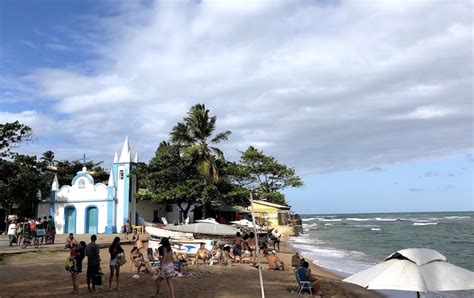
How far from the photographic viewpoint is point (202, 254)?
1675 centimetres

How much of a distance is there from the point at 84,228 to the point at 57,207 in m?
2.70

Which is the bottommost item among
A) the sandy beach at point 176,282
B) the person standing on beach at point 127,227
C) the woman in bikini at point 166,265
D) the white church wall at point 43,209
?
the sandy beach at point 176,282

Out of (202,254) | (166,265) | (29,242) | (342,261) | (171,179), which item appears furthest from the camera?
(171,179)

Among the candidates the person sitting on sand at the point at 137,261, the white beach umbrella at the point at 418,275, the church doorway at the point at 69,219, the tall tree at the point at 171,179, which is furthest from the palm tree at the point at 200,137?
the white beach umbrella at the point at 418,275

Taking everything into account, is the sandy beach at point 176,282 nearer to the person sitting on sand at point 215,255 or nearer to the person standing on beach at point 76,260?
the person standing on beach at point 76,260

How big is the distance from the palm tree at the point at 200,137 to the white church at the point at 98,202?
371 cm

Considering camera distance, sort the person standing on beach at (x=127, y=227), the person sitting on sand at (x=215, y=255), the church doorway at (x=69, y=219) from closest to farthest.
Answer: the person sitting on sand at (x=215, y=255)
the person standing on beach at (x=127, y=227)
the church doorway at (x=69, y=219)

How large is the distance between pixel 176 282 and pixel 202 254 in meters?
3.78

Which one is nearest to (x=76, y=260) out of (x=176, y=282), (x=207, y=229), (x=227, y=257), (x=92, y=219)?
(x=176, y=282)

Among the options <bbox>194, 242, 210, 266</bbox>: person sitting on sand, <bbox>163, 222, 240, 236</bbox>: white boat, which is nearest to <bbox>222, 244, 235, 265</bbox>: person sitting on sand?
<bbox>194, 242, 210, 266</bbox>: person sitting on sand

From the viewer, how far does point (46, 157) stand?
54.7 m

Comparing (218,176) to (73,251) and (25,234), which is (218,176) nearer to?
(25,234)

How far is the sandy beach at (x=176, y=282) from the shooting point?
11.4 meters

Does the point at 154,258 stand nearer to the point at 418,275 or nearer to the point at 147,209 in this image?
the point at 418,275
